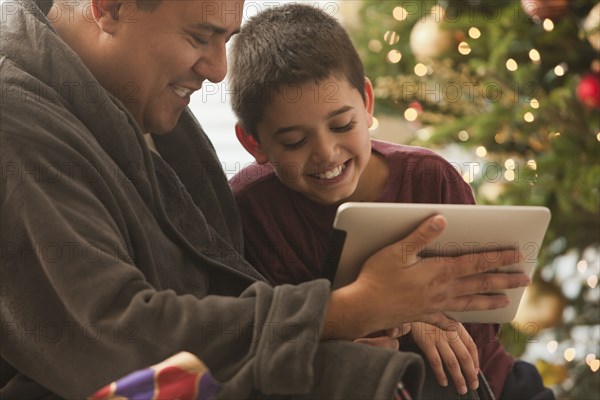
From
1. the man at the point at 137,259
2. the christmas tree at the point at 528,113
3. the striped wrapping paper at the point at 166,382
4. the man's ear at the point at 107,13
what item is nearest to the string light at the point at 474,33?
the christmas tree at the point at 528,113

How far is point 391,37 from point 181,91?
151 cm

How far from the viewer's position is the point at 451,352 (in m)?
1.47

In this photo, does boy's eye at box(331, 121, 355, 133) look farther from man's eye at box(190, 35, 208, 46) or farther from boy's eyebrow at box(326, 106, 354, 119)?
man's eye at box(190, 35, 208, 46)

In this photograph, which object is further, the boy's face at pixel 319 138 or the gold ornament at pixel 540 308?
the gold ornament at pixel 540 308

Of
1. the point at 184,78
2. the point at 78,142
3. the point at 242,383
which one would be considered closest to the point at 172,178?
the point at 184,78

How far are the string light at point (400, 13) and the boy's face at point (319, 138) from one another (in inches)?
47.6

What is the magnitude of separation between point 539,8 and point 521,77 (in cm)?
20

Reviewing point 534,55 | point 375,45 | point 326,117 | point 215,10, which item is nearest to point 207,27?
point 215,10

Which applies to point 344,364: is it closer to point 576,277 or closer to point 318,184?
point 318,184

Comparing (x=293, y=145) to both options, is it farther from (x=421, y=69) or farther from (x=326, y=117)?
(x=421, y=69)

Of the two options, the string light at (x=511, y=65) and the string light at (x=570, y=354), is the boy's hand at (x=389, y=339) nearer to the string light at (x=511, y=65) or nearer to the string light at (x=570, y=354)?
the string light at (x=511, y=65)

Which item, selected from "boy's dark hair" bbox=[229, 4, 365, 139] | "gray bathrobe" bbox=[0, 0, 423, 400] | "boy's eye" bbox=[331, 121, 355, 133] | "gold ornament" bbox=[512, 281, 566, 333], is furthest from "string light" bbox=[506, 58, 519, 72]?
"gray bathrobe" bbox=[0, 0, 423, 400]

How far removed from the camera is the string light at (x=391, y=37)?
9.69ft

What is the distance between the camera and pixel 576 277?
290 centimetres
